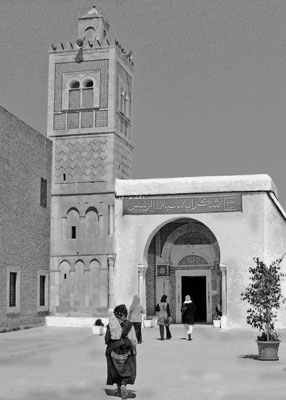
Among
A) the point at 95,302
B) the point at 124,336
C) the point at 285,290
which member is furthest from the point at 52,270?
the point at 124,336

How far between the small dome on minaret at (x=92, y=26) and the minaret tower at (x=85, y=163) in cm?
4

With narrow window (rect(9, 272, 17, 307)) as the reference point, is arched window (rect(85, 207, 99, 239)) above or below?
above

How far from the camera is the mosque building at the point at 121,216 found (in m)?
23.2

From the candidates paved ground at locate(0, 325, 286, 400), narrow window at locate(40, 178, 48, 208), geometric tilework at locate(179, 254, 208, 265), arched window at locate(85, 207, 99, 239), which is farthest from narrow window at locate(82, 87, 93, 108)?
paved ground at locate(0, 325, 286, 400)

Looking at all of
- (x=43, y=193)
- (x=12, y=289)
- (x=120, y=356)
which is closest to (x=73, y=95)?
(x=43, y=193)

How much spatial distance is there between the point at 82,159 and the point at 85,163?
0.22 meters

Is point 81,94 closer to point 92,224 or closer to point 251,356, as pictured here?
point 92,224

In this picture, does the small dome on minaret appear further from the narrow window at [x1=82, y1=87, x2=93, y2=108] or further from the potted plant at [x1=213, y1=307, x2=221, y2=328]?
the potted plant at [x1=213, y1=307, x2=221, y2=328]

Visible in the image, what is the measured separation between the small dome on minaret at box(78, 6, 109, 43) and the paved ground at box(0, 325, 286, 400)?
13.1m

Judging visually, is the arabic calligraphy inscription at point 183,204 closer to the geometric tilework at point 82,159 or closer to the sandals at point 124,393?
the geometric tilework at point 82,159

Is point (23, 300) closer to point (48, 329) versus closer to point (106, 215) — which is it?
point (48, 329)

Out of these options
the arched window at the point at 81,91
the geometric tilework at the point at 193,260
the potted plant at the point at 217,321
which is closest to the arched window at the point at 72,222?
the arched window at the point at 81,91

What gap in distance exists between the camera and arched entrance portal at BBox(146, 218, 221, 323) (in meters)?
25.6

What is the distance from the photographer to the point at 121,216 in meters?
24.2
